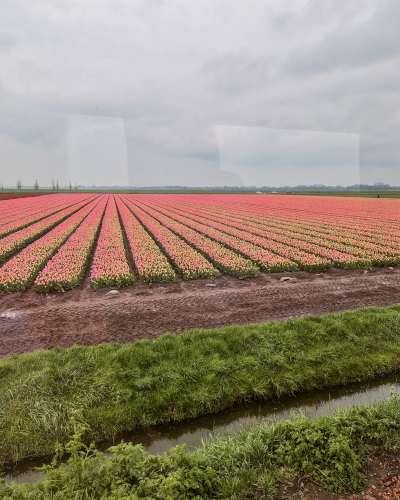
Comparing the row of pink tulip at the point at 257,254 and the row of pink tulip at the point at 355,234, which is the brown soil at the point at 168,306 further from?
the row of pink tulip at the point at 355,234

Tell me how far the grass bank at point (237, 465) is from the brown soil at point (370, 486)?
82mm

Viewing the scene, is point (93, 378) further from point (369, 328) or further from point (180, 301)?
point (369, 328)

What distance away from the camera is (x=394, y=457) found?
13.6 feet

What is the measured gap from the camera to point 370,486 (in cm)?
372

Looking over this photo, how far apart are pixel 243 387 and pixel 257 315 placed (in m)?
3.19

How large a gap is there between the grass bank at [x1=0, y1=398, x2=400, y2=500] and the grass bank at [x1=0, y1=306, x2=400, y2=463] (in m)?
1.28

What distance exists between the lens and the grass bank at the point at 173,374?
523 centimetres

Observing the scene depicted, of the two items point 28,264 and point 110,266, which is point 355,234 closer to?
point 110,266

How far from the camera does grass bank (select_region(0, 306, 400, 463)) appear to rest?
17.2ft

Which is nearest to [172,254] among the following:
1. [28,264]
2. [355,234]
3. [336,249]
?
[28,264]

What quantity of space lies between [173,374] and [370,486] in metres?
3.83

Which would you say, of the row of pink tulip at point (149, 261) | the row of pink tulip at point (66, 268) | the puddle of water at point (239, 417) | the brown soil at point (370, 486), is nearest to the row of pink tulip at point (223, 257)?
the row of pink tulip at point (149, 261)

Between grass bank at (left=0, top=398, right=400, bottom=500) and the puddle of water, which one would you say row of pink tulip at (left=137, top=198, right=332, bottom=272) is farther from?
grass bank at (left=0, top=398, right=400, bottom=500)

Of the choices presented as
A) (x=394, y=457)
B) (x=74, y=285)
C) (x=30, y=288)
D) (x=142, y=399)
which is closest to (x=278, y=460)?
(x=394, y=457)
